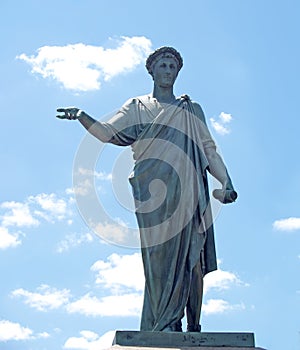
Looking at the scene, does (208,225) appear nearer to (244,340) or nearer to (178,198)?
(178,198)

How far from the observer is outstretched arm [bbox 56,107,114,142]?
1118 cm

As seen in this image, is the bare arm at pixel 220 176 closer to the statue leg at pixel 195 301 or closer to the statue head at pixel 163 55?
the statue leg at pixel 195 301

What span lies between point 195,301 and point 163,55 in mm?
3891

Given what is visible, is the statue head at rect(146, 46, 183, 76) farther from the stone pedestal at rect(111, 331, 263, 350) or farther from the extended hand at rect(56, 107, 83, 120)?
the stone pedestal at rect(111, 331, 263, 350)

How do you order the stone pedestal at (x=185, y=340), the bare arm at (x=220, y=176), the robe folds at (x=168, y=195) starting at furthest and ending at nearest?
1. the bare arm at (x=220, y=176)
2. the robe folds at (x=168, y=195)
3. the stone pedestal at (x=185, y=340)

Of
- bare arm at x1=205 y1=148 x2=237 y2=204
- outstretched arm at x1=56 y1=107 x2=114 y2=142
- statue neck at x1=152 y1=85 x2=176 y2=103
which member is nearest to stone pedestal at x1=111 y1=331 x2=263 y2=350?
bare arm at x1=205 y1=148 x2=237 y2=204

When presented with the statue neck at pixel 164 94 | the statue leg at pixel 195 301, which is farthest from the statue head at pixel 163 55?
the statue leg at pixel 195 301

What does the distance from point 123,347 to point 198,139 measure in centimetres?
365

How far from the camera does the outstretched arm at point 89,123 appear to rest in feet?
36.7

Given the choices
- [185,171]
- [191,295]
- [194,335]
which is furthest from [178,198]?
[194,335]

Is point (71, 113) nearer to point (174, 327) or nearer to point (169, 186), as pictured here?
point (169, 186)

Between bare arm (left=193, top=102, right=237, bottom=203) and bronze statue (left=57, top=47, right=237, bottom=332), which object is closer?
bronze statue (left=57, top=47, right=237, bottom=332)

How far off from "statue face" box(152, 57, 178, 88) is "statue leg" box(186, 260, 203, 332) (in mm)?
2965

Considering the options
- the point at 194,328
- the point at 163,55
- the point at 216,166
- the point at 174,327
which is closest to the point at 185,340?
the point at 174,327
